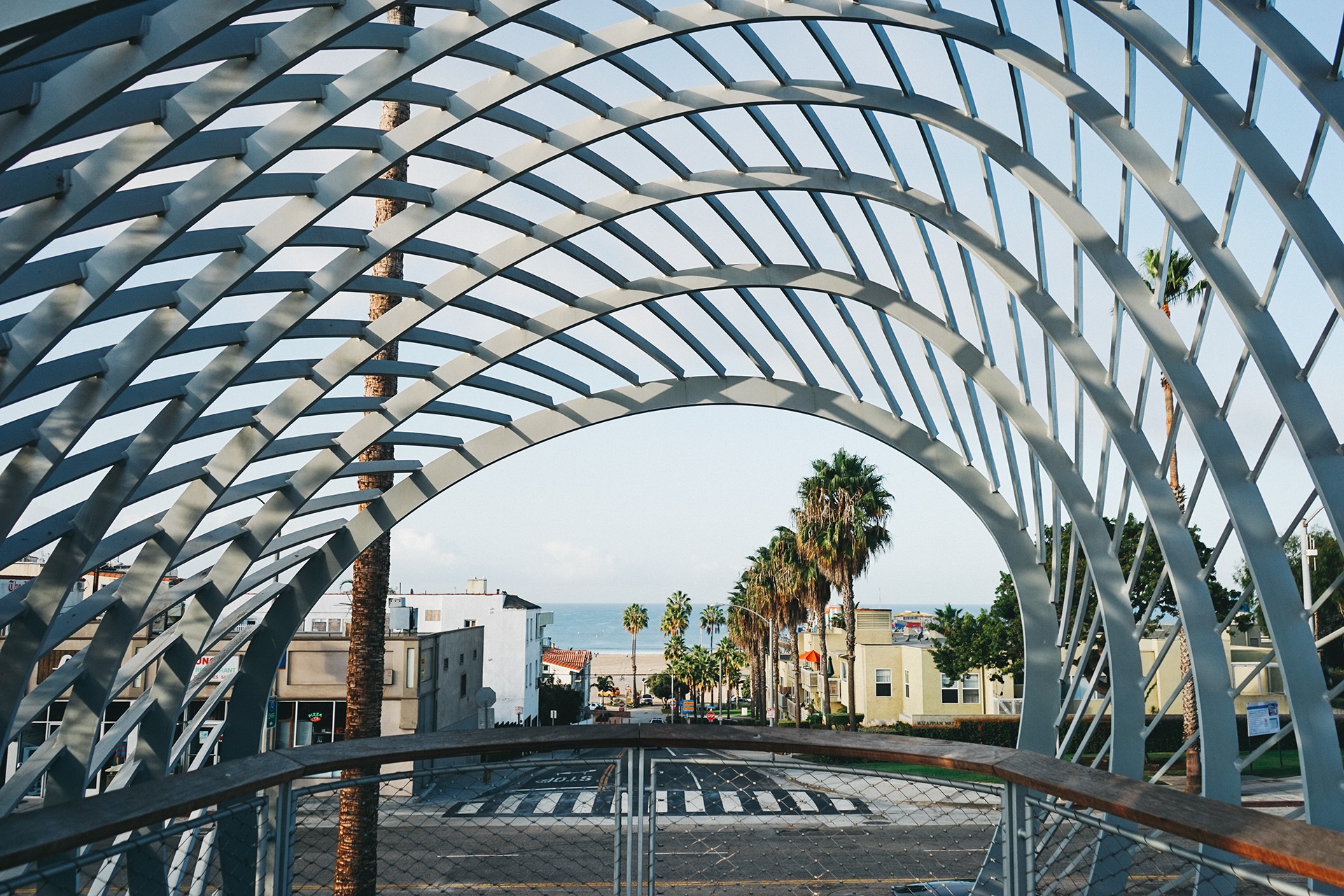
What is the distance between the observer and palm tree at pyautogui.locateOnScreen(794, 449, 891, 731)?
44.6 m

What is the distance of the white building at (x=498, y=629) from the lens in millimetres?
71250

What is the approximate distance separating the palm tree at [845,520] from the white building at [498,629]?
30.4m

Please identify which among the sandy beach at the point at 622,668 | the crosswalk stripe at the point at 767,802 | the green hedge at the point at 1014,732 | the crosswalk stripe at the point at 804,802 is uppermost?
the green hedge at the point at 1014,732

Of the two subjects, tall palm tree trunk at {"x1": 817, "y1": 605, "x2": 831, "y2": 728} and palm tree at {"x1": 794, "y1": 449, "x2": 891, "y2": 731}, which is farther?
palm tree at {"x1": 794, "y1": 449, "x2": 891, "y2": 731}

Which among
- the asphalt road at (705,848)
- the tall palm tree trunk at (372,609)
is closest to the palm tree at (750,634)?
the asphalt road at (705,848)

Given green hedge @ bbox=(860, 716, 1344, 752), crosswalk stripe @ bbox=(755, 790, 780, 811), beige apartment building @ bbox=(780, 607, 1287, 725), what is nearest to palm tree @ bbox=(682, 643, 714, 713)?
beige apartment building @ bbox=(780, 607, 1287, 725)

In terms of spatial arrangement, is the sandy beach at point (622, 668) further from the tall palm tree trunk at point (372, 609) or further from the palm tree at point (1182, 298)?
the tall palm tree trunk at point (372, 609)

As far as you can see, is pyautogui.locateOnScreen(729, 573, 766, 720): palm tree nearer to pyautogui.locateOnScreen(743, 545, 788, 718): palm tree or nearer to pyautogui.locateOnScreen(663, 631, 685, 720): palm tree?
pyautogui.locateOnScreen(743, 545, 788, 718): palm tree

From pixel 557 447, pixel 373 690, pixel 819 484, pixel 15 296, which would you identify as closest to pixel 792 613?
pixel 819 484

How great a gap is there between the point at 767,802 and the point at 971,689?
21.2 metres

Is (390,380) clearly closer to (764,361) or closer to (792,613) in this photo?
(764,361)

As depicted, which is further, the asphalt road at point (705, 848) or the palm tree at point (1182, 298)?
the palm tree at point (1182, 298)

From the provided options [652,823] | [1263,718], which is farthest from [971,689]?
[652,823]

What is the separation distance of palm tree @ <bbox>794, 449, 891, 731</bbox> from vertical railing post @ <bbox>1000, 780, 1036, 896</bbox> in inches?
1557
